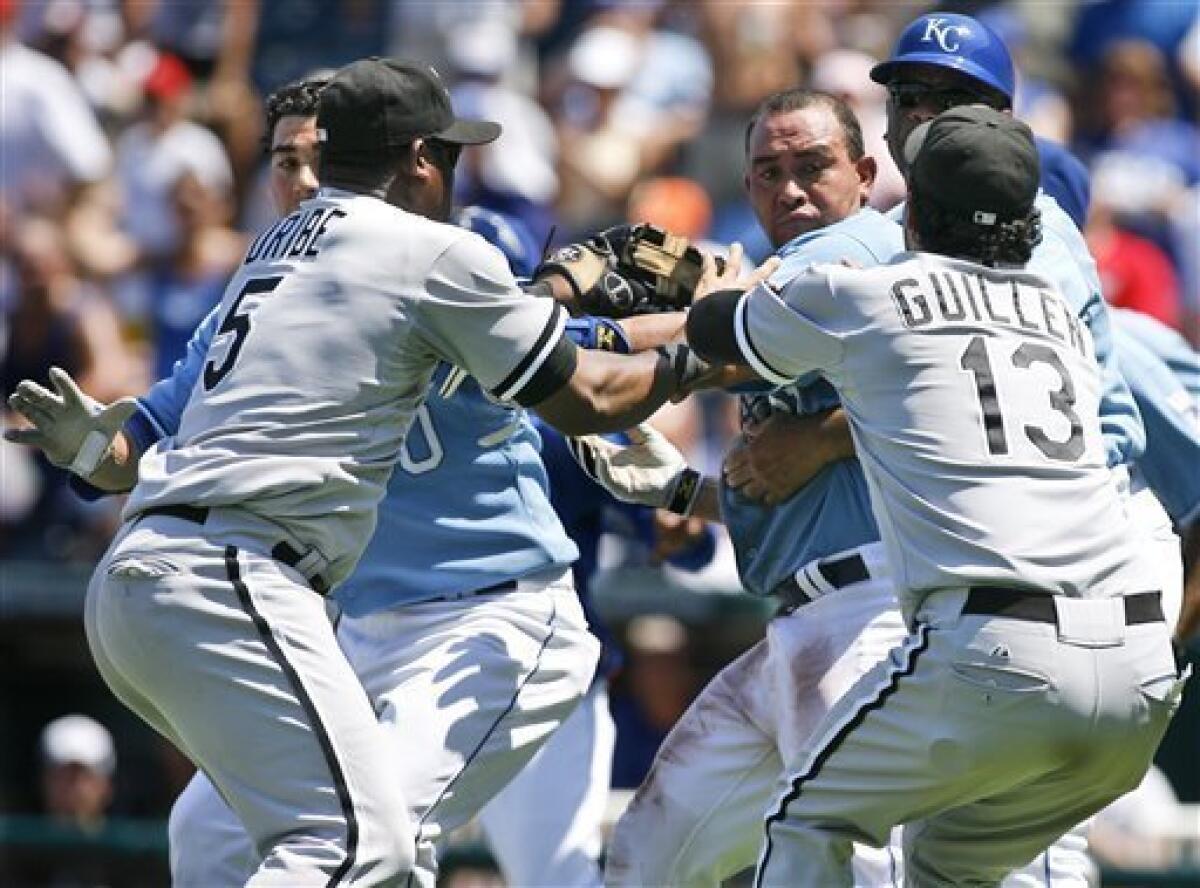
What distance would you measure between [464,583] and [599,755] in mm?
1399

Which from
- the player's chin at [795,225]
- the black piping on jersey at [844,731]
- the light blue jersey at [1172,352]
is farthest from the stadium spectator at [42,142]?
the black piping on jersey at [844,731]

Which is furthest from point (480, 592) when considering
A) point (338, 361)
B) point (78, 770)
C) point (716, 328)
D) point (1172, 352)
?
point (78, 770)

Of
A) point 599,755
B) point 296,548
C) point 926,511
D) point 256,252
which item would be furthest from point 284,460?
point 599,755

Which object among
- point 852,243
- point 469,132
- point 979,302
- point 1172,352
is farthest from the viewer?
point 1172,352

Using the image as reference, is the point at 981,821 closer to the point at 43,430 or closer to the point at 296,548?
the point at 296,548

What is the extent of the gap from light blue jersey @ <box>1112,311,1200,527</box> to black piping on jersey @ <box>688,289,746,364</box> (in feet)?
5.42

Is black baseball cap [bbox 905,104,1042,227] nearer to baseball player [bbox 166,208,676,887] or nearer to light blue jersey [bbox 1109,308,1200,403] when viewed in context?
baseball player [bbox 166,208,676,887]

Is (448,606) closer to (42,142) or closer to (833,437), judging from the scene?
(833,437)

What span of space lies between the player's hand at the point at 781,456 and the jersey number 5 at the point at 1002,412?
3.09 feet

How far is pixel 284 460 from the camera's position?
5602 millimetres

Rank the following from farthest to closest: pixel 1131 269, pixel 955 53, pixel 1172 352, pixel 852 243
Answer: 1. pixel 1131 269
2. pixel 1172 352
3. pixel 955 53
4. pixel 852 243

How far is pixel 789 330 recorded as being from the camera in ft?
18.2

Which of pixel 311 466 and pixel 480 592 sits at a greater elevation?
pixel 311 466

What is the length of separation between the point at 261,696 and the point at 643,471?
5.73 feet
